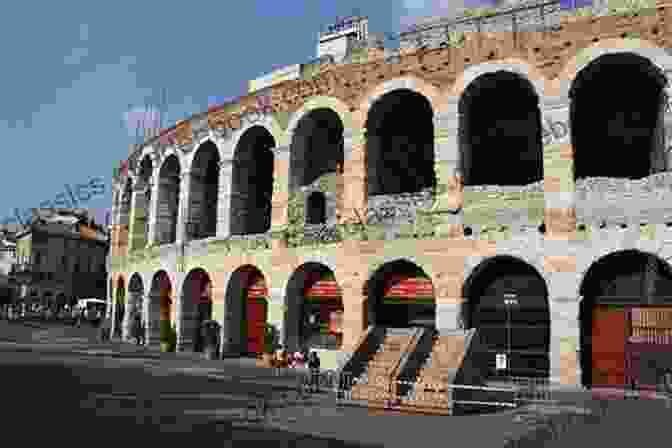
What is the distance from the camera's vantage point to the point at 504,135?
1970 centimetres

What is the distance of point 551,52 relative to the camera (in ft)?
54.9

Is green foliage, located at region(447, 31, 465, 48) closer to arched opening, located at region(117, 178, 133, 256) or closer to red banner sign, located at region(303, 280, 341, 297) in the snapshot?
red banner sign, located at region(303, 280, 341, 297)

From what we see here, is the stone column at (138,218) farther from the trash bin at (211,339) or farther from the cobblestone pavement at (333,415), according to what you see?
the cobblestone pavement at (333,415)

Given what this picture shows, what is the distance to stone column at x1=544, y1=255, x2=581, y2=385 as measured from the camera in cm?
1527

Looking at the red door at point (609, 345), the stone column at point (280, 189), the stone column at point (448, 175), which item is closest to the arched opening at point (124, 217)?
the stone column at point (280, 189)

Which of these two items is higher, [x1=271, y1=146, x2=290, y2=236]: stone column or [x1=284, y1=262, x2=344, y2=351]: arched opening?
[x1=271, y1=146, x2=290, y2=236]: stone column

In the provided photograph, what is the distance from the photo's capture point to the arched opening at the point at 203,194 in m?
25.0

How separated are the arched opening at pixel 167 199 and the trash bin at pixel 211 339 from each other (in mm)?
7246

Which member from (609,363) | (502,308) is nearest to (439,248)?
(502,308)

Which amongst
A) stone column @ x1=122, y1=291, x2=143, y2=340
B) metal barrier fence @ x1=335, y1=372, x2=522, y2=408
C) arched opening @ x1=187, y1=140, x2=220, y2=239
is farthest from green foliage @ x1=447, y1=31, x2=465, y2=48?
stone column @ x1=122, y1=291, x2=143, y2=340

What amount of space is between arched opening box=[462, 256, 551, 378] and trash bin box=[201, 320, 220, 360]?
9817mm

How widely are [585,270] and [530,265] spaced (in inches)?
59.6

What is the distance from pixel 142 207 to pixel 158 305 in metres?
5.96

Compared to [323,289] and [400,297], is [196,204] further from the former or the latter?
[400,297]
